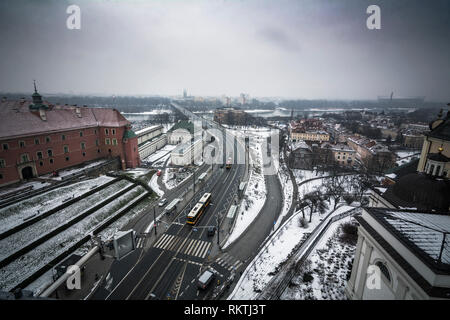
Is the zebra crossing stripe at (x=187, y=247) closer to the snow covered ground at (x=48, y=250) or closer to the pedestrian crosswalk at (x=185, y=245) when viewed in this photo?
the pedestrian crosswalk at (x=185, y=245)

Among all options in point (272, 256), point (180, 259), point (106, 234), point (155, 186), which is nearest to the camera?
point (180, 259)

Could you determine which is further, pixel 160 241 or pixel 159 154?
pixel 159 154

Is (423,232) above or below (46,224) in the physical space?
above

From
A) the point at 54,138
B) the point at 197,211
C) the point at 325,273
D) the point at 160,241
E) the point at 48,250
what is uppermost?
the point at 54,138

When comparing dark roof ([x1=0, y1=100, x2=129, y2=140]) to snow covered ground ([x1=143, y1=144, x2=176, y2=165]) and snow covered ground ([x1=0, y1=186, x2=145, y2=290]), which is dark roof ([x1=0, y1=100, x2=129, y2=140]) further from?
snow covered ground ([x1=0, y1=186, x2=145, y2=290])

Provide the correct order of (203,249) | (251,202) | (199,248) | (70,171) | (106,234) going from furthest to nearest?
(70,171)
(251,202)
(106,234)
(199,248)
(203,249)

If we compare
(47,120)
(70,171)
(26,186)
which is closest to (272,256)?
(26,186)

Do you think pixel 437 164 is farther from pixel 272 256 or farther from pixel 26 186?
pixel 26 186
